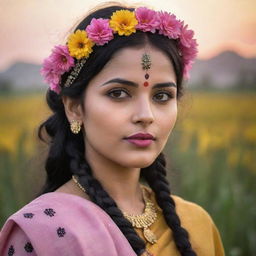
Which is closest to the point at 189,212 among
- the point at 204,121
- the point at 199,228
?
the point at 199,228

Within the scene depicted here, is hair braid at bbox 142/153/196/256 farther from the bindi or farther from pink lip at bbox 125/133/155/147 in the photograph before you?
the bindi

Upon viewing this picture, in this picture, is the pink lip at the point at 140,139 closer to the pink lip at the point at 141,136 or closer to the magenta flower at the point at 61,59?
the pink lip at the point at 141,136

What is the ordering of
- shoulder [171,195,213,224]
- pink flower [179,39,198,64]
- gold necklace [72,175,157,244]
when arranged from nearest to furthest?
gold necklace [72,175,157,244] → pink flower [179,39,198,64] → shoulder [171,195,213,224]

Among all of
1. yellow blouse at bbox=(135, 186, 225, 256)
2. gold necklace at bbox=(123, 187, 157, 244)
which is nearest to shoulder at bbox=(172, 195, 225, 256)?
yellow blouse at bbox=(135, 186, 225, 256)

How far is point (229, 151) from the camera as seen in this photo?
19.6 feet

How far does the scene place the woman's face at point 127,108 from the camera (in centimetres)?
272

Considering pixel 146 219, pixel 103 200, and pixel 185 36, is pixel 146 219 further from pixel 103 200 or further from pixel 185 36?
pixel 185 36

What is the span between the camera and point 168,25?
291cm

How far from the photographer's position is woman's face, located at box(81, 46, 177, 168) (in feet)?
8.93

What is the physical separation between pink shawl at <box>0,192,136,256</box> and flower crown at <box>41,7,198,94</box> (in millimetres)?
578

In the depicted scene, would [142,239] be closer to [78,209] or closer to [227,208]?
[78,209]

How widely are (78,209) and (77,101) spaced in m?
0.50

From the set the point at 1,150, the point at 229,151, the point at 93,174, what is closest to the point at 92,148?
the point at 93,174

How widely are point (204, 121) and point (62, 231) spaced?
11.7 ft
